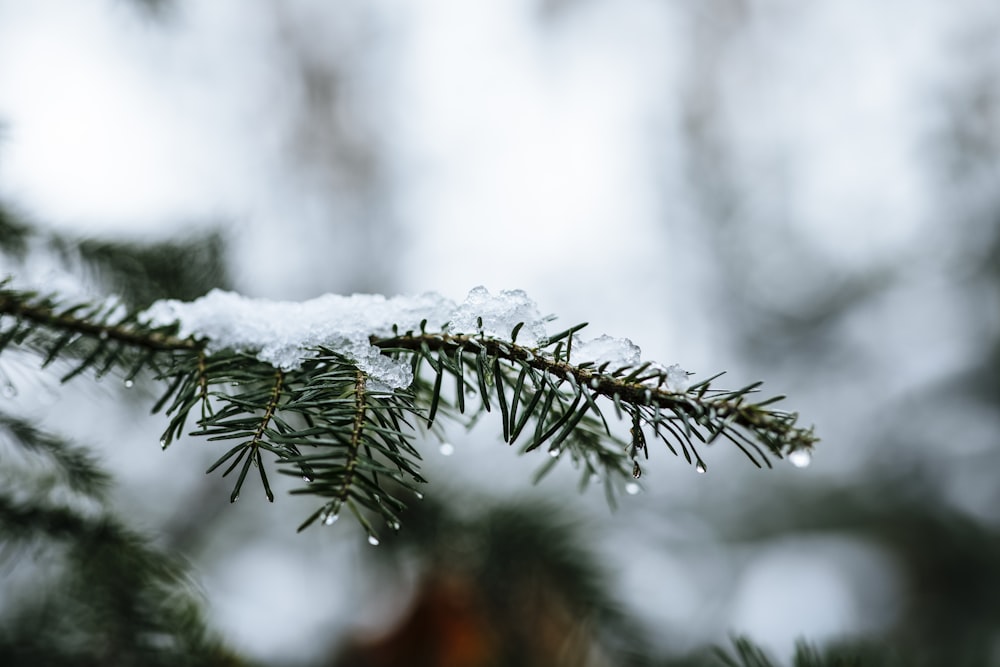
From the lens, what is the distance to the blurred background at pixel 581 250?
0.94 metres

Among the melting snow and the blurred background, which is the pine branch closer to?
the melting snow

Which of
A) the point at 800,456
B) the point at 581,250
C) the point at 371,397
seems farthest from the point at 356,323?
the point at 581,250

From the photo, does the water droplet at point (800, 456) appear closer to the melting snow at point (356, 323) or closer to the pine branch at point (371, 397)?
the pine branch at point (371, 397)

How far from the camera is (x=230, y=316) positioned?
1.63ft

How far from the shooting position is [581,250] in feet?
12.9

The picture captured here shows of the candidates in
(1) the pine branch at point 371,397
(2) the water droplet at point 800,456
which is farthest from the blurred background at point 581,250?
(2) the water droplet at point 800,456

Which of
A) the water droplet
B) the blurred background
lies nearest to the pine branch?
the water droplet

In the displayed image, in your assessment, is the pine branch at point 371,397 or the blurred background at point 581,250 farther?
the blurred background at point 581,250

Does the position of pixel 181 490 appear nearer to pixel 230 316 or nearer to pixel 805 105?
pixel 230 316

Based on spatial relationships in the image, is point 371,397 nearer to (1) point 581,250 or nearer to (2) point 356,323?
(2) point 356,323

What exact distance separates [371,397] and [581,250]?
3602 mm

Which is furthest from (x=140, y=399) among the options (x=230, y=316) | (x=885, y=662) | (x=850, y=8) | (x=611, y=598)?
Answer: (x=850, y=8)

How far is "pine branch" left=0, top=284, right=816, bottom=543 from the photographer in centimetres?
38

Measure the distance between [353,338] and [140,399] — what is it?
0.54 metres
